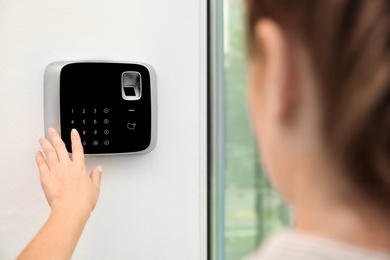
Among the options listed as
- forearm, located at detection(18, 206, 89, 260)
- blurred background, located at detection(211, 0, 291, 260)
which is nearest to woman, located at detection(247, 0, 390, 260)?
forearm, located at detection(18, 206, 89, 260)

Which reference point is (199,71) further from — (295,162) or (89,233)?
(295,162)

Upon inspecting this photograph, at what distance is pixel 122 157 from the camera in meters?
0.74

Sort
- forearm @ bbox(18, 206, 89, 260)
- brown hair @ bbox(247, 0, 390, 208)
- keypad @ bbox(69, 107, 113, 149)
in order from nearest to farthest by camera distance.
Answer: brown hair @ bbox(247, 0, 390, 208)
forearm @ bbox(18, 206, 89, 260)
keypad @ bbox(69, 107, 113, 149)

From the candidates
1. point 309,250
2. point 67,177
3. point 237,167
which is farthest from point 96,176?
point 309,250

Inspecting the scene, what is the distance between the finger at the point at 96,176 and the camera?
0.68 metres

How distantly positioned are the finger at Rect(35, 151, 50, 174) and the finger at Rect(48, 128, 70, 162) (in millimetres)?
19

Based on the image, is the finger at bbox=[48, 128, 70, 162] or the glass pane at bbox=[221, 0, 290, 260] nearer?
the finger at bbox=[48, 128, 70, 162]

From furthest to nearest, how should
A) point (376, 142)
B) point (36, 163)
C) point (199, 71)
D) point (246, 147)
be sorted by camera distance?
point (246, 147) < point (199, 71) < point (36, 163) < point (376, 142)

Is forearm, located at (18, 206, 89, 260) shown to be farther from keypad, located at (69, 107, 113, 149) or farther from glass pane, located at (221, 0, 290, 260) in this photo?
glass pane, located at (221, 0, 290, 260)

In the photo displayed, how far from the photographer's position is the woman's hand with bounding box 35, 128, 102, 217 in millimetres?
643

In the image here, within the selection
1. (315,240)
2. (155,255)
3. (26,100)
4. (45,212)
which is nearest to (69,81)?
(26,100)

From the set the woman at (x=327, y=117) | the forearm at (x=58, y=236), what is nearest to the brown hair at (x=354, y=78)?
the woman at (x=327, y=117)

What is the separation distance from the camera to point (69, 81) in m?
0.69

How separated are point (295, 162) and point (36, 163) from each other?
1.55 feet
